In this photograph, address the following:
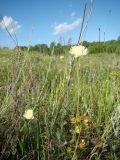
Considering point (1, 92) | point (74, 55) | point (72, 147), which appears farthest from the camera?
point (1, 92)

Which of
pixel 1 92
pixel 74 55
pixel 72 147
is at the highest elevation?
pixel 74 55

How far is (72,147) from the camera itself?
1.81m

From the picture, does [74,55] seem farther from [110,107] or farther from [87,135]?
[110,107]

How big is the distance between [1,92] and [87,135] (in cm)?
75

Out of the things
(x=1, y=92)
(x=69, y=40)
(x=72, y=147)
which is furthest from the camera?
(x=1, y=92)

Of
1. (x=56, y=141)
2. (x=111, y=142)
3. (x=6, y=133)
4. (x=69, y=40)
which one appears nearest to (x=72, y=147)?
(x=56, y=141)

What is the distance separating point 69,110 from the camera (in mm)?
2330

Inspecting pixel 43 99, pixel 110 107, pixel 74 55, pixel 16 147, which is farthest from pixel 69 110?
pixel 74 55

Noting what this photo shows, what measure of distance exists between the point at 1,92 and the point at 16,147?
663mm

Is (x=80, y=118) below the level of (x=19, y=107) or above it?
below

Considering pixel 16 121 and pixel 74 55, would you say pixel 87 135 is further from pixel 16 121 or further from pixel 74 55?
pixel 74 55

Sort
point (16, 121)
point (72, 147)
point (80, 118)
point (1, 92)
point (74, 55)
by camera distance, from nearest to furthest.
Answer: point (74, 55)
point (16, 121)
point (72, 147)
point (80, 118)
point (1, 92)

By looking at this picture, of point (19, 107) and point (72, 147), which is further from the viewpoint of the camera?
point (72, 147)

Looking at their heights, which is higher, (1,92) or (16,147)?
(1,92)
